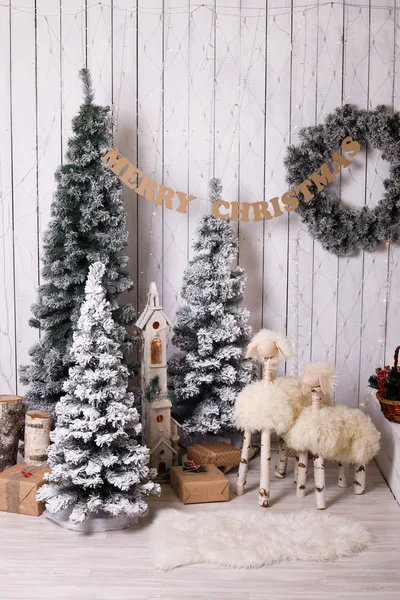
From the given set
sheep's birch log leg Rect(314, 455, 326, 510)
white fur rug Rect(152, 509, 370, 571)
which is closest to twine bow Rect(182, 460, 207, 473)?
white fur rug Rect(152, 509, 370, 571)

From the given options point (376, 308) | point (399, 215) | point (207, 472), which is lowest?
point (207, 472)

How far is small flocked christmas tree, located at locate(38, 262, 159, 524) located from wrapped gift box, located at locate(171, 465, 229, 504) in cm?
26

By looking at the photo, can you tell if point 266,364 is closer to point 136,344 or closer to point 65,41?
point 136,344

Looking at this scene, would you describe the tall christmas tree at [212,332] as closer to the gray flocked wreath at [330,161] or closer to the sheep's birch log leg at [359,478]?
the gray flocked wreath at [330,161]

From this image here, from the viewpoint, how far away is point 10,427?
333 centimetres

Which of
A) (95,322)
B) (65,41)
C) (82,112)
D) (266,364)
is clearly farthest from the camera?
(65,41)

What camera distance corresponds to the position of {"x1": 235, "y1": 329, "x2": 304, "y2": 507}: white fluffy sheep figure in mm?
3104

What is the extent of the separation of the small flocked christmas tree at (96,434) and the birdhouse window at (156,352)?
46cm

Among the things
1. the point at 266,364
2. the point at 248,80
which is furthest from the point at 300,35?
the point at 266,364

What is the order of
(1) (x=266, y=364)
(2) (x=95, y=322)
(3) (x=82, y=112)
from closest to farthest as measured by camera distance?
(2) (x=95, y=322) < (1) (x=266, y=364) < (3) (x=82, y=112)

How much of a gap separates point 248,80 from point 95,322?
1757 millimetres

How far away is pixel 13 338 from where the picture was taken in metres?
3.96

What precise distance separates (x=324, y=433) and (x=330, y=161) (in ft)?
5.19

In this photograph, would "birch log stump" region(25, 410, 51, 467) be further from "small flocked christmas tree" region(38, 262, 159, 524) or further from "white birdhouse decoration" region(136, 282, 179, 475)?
"white birdhouse decoration" region(136, 282, 179, 475)
